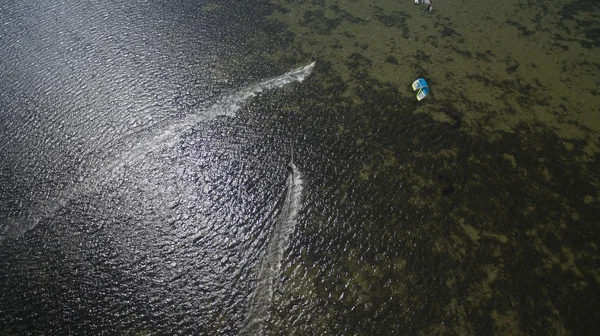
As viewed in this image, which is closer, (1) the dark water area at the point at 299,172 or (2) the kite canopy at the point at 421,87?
(1) the dark water area at the point at 299,172

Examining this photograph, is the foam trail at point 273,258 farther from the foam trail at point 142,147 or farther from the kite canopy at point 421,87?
the kite canopy at point 421,87

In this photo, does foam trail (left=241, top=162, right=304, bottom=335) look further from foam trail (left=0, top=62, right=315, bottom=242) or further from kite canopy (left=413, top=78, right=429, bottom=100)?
kite canopy (left=413, top=78, right=429, bottom=100)

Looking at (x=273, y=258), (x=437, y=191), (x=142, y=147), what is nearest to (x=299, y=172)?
(x=273, y=258)

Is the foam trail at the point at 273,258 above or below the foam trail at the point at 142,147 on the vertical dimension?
below

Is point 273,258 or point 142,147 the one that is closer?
point 273,258

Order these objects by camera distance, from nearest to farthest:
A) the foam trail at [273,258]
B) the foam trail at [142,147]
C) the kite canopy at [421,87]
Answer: the foam trail at [273,258]
the foam trail at [142,147]
the kite canopy at [421,87]

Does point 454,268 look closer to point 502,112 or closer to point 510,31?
point 502,112

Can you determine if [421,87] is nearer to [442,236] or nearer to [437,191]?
[437,191]

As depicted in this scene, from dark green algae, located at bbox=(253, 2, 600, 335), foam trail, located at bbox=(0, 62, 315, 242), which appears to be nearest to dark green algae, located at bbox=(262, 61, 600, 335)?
dark green algae, located at bbox=(253, 2, 600, 335)

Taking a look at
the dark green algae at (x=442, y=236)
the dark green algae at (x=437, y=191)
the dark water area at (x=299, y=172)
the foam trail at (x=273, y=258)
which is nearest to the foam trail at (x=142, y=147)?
the dark water area at (x=299, y=172)

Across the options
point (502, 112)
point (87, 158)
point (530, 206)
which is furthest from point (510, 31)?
point (87, 158)
